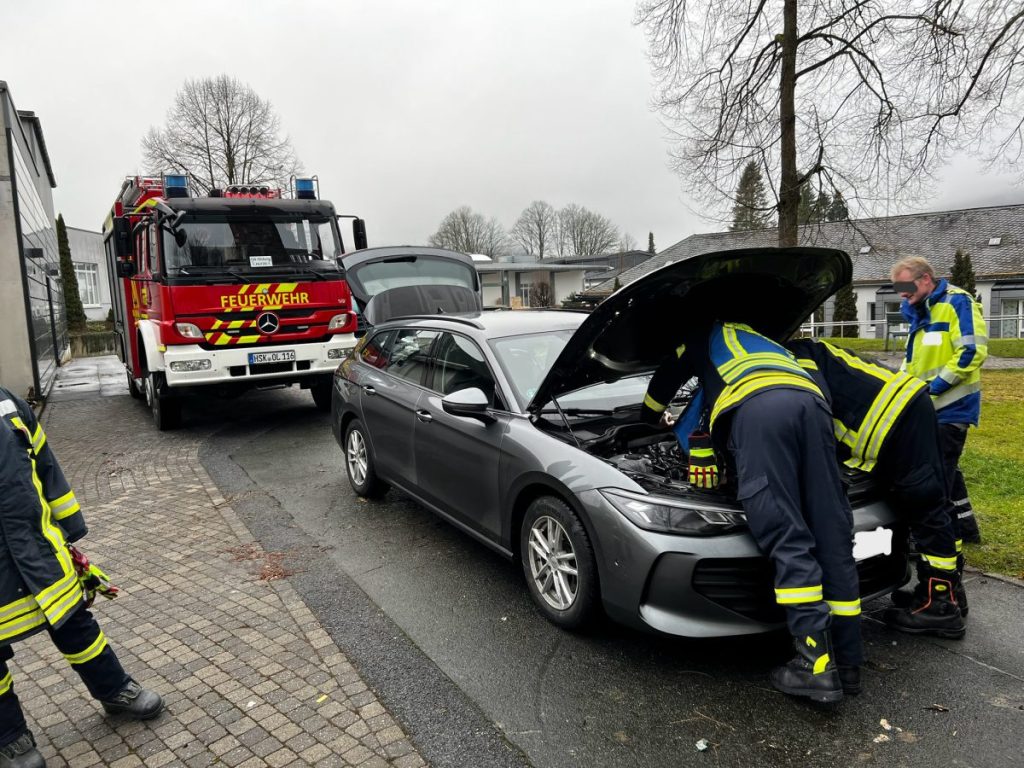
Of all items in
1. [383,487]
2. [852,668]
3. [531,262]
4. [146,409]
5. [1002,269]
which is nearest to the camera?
[852,668]

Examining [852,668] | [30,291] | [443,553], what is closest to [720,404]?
[852,668]

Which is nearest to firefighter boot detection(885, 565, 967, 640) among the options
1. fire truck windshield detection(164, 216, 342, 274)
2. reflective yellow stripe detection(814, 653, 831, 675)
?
reflective yellow stripe detection(814, 653, 831, 675)

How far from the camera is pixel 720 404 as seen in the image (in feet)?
9.59

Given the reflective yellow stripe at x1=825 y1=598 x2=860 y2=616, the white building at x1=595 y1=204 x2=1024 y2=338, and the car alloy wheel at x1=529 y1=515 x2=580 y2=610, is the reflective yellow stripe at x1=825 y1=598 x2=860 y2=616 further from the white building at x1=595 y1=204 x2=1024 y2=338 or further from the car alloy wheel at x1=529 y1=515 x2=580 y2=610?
the white building at x1=595 y1=204 x2=1024 y2=338

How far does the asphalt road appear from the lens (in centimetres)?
261

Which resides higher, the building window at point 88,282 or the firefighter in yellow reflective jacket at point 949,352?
the building window at point 88,282

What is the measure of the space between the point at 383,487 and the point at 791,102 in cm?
875

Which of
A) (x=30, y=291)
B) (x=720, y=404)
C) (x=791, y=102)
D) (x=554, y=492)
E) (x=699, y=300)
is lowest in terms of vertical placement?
(x=554, y=492)

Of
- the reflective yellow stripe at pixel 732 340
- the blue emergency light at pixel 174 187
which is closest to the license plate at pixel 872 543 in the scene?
the reflective yellow stripe at pixel 732 340

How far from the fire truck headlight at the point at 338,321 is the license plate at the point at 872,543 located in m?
7.40

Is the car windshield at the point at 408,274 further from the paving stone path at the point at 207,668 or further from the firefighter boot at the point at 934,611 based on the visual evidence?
the firefighter boot at the point at 934,611

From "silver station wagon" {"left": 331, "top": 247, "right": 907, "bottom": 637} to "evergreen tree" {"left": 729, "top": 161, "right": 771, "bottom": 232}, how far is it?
788cm

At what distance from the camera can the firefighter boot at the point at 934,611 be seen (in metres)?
3.33

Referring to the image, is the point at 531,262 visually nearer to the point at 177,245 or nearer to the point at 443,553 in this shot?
the point at 177,245
